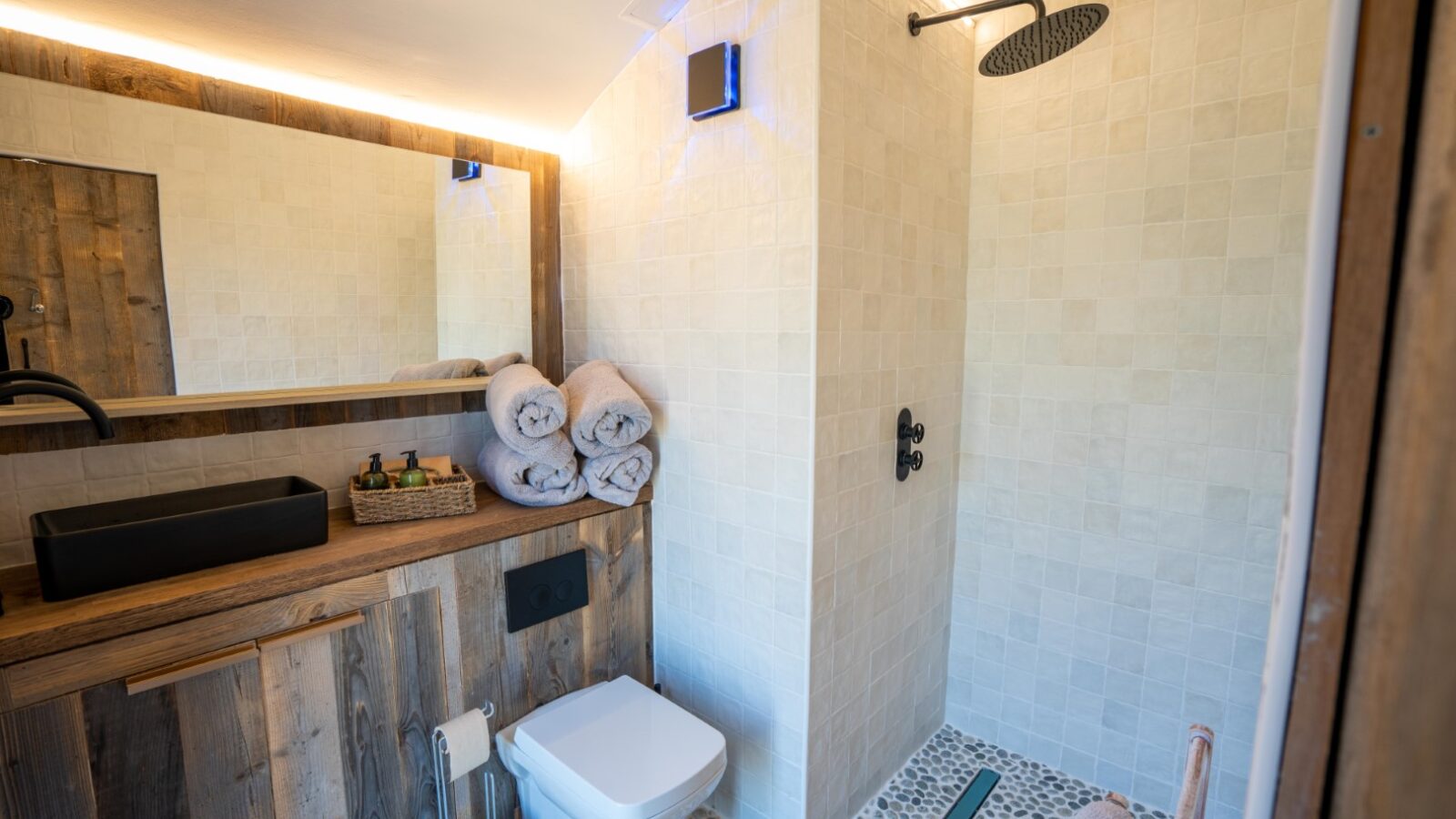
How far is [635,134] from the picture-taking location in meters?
1.97

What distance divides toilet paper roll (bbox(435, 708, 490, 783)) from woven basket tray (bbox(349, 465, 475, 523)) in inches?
19.7

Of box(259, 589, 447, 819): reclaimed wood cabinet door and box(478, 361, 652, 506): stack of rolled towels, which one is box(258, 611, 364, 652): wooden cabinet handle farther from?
box(478, 361, 652, 506): stack of rolled towels

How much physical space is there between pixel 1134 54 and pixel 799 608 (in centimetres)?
182

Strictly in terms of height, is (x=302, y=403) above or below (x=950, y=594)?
above

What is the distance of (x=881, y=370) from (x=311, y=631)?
1493 mm

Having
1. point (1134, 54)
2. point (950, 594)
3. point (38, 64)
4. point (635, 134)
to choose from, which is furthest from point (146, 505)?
point (1134, 54)

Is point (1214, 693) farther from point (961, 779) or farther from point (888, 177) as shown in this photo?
point (888, 177)

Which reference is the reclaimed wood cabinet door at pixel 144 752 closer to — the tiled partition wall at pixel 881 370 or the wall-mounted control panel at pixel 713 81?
the tiled partition wall at pixel 881 370

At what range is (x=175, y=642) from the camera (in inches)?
48.8

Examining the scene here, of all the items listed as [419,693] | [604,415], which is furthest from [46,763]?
[604,415]

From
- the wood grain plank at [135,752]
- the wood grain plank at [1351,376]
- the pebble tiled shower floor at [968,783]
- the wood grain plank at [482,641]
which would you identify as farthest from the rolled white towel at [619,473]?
the wood grain plank at [1351,376]

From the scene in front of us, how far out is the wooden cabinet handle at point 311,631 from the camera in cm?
134

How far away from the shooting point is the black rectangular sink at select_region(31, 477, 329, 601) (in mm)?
1225

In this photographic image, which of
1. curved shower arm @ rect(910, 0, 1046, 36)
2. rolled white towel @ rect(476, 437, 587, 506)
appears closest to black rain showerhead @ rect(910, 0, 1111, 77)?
curved shower arm @ rect(910, 0, 1046, 36)
